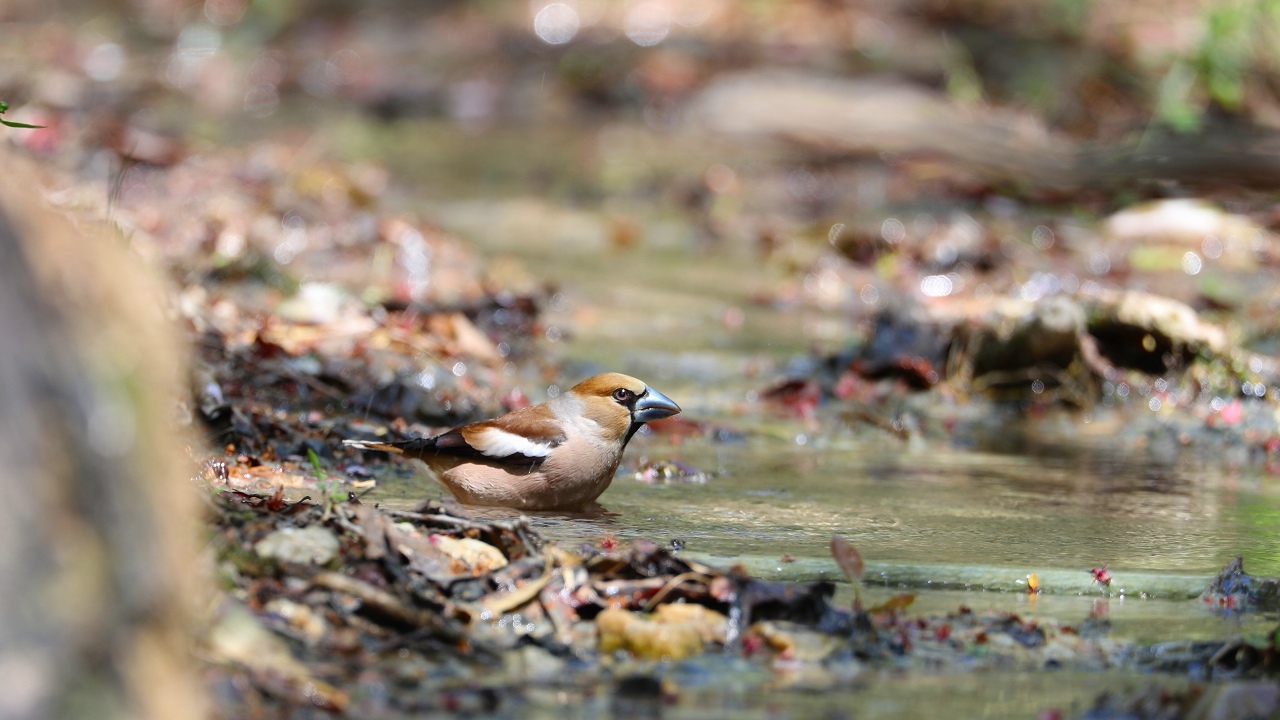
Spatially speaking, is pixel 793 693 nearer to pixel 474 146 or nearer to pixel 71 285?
pixel 71 285

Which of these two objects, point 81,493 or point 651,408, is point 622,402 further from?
point 81,493

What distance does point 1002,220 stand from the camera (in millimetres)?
11070

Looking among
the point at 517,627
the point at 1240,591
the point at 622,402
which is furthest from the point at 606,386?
the point at 1240,591

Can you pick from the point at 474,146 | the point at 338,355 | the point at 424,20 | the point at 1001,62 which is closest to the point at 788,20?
the point at 1001,62

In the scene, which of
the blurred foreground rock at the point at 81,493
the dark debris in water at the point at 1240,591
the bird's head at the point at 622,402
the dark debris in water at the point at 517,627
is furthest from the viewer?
the bird's head at the point at 622,402

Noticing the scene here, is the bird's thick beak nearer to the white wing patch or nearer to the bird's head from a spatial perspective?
the bird's head

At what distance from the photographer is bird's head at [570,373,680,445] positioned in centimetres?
500

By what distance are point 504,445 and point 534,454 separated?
108mm

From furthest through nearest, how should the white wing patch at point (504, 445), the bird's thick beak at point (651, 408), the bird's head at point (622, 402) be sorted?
the bird's thick beak at point (651, 408), the bird's head at point (622, 402), the white wing patch at point (504, 445)

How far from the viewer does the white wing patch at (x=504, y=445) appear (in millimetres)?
4773

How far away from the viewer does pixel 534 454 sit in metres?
4.77

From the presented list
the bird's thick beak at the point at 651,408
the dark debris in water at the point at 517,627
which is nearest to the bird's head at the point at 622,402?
the bird's thick beak at the point at 651,408

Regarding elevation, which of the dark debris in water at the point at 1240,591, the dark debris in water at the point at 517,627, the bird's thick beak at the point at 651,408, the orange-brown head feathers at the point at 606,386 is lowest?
the dark debris in water at the point at 517,627

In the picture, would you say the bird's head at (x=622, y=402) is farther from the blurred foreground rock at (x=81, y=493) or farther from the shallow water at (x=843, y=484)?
the blurred foreground rock at (x=81, y=493)
